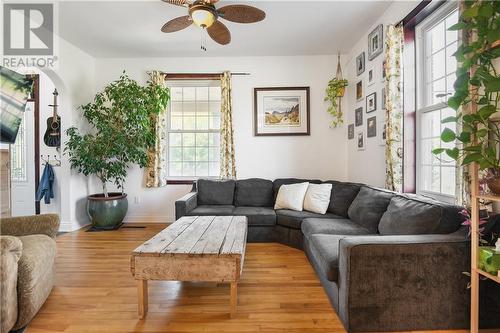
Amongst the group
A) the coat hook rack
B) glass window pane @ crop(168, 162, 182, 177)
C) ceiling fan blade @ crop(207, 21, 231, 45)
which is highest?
ceiling fan blade @ crop(207, 21, 231, 45)

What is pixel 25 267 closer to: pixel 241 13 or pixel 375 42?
pixel 241 13

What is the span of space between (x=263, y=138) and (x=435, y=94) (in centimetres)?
251

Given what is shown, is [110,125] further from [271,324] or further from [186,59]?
[271,324]

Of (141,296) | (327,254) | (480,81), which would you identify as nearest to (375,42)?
(480,81)

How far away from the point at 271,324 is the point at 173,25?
2.74 metres

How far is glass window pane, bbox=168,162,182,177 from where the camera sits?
4711 millimetres

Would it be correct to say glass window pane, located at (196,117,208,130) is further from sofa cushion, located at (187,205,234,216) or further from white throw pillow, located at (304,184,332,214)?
white throw pillow, located at (304,184,332,214)

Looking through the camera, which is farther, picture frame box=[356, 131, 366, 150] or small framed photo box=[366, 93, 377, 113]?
picture frame box=[356, 131, 366, 150]

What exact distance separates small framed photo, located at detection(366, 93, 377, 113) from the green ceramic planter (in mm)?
3827

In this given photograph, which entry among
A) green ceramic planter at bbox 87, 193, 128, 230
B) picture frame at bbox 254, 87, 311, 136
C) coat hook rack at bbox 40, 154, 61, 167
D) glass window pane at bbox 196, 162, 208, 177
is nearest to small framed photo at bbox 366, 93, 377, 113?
picture frame at bbox 254, 87, 311, 136

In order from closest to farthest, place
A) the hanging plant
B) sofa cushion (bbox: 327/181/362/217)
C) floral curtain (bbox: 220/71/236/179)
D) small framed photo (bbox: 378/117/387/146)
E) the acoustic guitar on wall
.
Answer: small framed photo (bbox: 378/117/387/146)
sofa cushion (bbox: 327/181/362/217)
the hanging plant
the acoustic guitar on wall
floral curtain (bbox: 220/71/236/179)

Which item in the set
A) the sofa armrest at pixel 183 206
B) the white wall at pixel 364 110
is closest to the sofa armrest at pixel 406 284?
the white wall at pixel 364 110

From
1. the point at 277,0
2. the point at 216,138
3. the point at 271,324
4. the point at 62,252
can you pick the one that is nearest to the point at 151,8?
the point at 277,0

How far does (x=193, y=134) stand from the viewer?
4.72m
